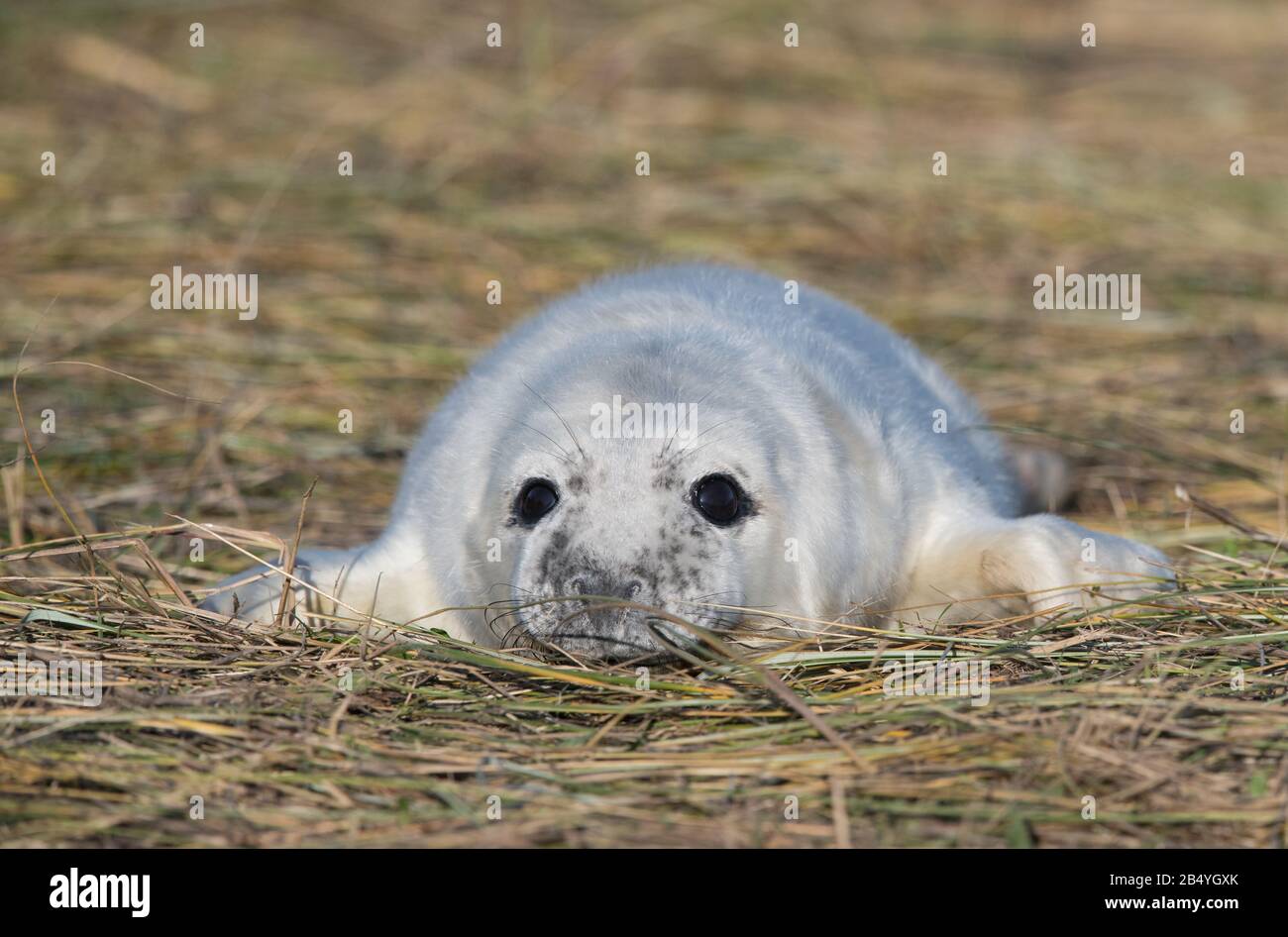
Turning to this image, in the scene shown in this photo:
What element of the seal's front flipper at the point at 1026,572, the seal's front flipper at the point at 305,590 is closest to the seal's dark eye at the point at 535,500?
the seal's front flipper at the point at 305,590

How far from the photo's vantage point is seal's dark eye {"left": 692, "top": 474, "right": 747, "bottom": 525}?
2.89 m

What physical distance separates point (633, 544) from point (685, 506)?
15 centimetres

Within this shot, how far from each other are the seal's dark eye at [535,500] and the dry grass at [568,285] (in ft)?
1.05

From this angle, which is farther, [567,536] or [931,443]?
[931,443]

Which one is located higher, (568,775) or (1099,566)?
(1099,566)

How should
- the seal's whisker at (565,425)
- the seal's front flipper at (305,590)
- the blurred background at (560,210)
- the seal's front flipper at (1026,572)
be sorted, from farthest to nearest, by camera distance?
the blurred background at (560,210), the seal's front flipper at (305,590), the seal's front flipper at (1026,572), the seal's whisker at (565,425)

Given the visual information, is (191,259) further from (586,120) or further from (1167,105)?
(1167,105)

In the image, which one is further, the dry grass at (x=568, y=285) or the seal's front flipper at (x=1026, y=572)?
the seal's front flipper at (x=1026, y=572)

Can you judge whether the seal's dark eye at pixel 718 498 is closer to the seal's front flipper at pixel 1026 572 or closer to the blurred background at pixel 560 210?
the seal's front flipper at pixel 1026 572

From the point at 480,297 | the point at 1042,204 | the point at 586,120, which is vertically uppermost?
the point at 586,120

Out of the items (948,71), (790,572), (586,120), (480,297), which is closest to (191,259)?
(480,297)

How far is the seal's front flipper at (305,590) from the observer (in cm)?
325

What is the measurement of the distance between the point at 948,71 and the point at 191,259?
16.0ft

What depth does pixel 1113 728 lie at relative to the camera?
99.4 inches
